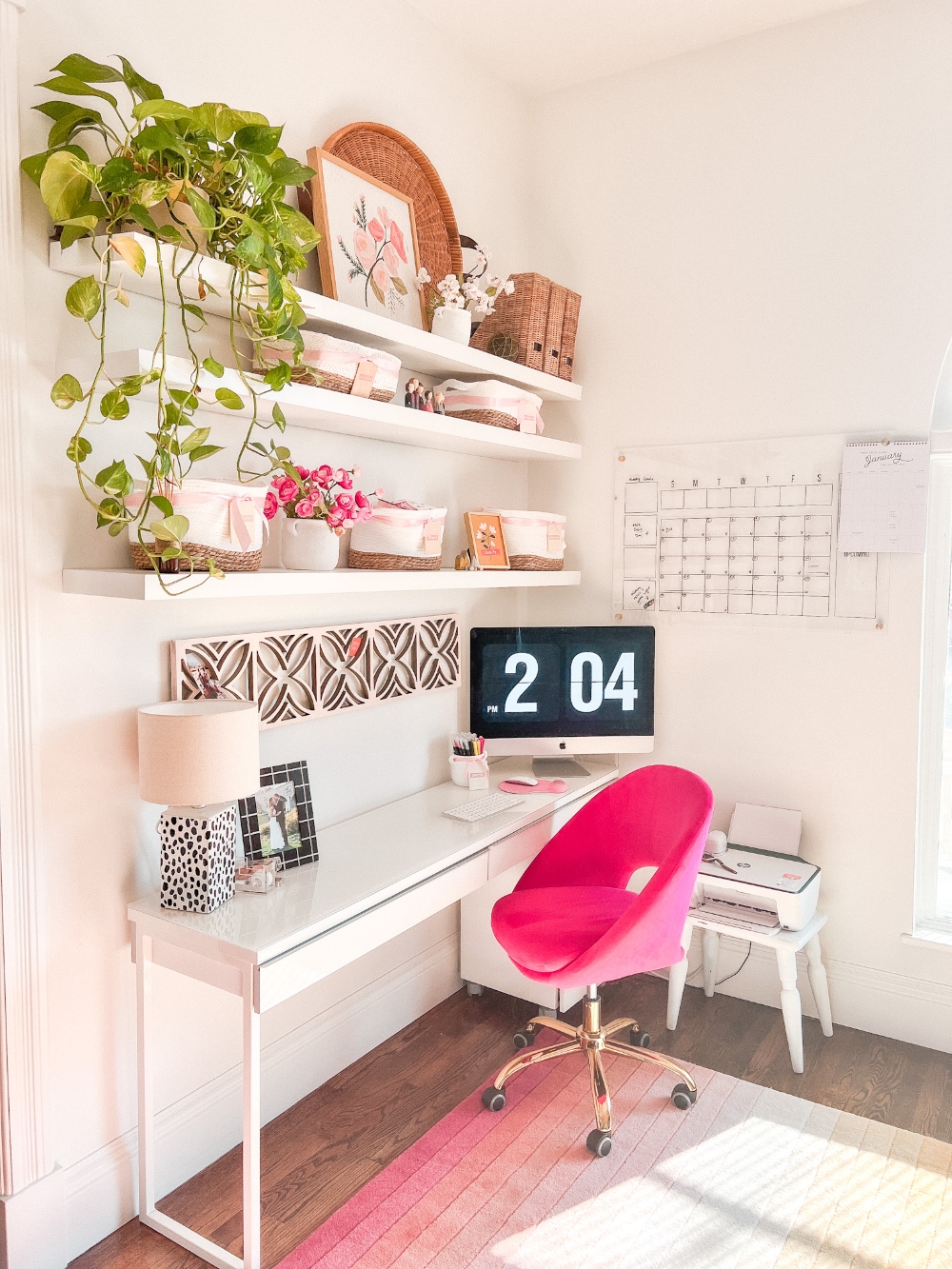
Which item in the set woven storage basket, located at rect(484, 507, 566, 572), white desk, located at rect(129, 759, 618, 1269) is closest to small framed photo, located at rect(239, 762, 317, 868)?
white desk, located at rect(129, 759, 618, 1269)

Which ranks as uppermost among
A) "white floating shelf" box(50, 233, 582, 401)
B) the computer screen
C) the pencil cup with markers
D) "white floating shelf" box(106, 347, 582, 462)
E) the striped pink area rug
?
"white floating shelf" box(50, 233, 582, 401)

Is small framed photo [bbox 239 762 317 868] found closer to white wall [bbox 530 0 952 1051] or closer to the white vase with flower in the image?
the white vase with flower

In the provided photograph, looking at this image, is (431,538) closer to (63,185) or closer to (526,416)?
(526,416)

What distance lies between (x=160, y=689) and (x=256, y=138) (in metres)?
1.09

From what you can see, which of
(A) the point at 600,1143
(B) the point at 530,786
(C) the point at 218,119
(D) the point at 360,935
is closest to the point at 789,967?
(A) the point at 600,1143

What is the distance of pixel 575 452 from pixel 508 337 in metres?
0.44

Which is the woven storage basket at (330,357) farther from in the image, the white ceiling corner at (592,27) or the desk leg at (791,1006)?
the desk leg at (791,1006)

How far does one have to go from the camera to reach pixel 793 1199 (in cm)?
202

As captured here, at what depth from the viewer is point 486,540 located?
2.70m

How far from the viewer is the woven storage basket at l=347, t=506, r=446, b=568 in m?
2.26

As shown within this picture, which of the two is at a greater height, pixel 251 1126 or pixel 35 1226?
pixel 251 1126

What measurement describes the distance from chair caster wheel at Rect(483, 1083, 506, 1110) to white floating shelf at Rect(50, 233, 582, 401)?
A: 1.86 m

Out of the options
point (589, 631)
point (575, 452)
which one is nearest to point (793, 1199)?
point (589, 631)

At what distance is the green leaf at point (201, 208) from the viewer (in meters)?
1.58
